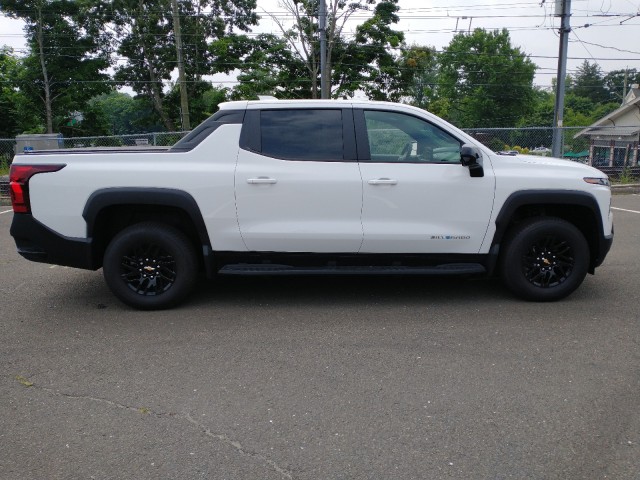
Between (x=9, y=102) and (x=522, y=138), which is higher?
(x=9, y=102)

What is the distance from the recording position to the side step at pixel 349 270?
5.24 metres

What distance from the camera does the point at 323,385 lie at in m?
3.79

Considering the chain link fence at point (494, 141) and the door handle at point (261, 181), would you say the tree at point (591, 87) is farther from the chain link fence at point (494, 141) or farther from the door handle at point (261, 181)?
the door handle at point (261, 181)

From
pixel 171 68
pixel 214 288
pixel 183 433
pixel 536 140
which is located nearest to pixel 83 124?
pixel 171 68

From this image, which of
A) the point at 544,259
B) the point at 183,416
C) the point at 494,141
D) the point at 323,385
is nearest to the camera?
the point at 183,416

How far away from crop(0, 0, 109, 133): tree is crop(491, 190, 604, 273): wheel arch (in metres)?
37.5

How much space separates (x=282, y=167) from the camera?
5.11 meters

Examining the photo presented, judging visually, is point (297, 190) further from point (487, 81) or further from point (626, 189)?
point (487, 81)

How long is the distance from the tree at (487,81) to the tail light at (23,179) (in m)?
71.1

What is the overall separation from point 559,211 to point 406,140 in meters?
1.58

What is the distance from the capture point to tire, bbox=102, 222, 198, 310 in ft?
16.9

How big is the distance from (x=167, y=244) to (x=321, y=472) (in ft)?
9.39

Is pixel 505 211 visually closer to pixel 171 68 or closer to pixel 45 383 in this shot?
pixel 45 383

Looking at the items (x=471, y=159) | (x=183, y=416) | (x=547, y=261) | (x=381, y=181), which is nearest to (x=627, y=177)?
(x=547, y=261)
